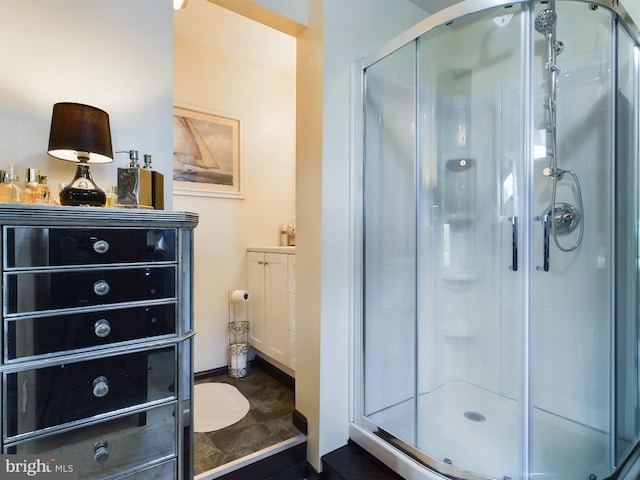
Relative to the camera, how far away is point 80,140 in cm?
99

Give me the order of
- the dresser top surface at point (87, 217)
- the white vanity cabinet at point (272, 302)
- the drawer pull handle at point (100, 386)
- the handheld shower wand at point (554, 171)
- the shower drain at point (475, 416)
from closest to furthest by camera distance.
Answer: the dresser top surface at point (87, 217), the drawer pull handle at point (100, 386), the handheld shower wand at point (554, 171), the shower drain at point (475, 416), the white vanity cabinet at point (272, 302)

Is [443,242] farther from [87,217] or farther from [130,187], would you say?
[87,217]

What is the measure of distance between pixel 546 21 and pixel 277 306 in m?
2.09

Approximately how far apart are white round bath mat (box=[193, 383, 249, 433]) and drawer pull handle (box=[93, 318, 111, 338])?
1.13 metres

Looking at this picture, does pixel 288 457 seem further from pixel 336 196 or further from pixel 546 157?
pixel 546 157

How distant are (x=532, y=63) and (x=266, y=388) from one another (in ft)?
7.76

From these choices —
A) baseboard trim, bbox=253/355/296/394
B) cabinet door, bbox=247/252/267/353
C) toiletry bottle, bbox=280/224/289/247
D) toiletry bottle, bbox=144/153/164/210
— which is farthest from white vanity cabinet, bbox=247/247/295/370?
toiletry bottle, bbox=144/153/164/210

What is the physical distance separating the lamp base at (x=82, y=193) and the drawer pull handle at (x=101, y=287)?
0.27 meters

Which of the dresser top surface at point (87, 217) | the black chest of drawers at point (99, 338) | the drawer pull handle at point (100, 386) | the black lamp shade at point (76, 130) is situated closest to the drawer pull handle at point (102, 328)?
the black chest of drawers at point (99, 338)

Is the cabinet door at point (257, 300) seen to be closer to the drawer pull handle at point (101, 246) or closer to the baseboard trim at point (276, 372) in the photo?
the baseboard trim at point (276, 372)

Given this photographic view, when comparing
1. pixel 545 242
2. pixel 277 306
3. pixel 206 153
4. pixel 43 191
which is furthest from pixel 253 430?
pixel 206 153

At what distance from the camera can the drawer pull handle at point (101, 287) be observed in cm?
89

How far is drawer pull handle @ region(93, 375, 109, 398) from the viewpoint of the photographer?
0.89m

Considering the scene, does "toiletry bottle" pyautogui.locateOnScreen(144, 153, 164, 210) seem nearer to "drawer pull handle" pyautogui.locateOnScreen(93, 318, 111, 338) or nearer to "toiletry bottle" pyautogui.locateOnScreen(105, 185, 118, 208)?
"toiletry bottle" pyautogui.locateOnScreen(105, 185, 118, 208)
